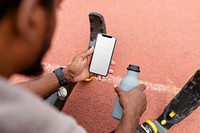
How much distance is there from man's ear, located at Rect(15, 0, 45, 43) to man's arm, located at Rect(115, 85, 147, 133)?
827 mm

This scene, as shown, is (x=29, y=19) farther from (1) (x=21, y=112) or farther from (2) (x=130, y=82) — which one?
(2) (x=130, y=82)

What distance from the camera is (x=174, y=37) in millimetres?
2059

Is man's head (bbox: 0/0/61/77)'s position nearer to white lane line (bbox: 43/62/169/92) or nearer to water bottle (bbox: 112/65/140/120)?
water bottle (bbox: 112/65/140/120)

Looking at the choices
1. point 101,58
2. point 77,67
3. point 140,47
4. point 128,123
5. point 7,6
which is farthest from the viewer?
point 140,47

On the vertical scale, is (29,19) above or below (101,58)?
above

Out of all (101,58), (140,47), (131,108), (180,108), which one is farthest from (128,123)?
(140,47)

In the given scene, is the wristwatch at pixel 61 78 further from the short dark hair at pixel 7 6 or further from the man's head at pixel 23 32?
the short dark hair at pixel 7 6

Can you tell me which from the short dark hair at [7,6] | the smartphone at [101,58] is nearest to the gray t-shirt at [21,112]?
the short dark hair at [7,6]

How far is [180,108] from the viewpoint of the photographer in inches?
61.6

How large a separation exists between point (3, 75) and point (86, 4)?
71.7 inches

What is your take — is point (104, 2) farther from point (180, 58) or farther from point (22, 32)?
point (22, 32)

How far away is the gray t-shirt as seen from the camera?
1.88 feet

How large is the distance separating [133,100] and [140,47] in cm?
68

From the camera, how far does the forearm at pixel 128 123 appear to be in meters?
1.31
